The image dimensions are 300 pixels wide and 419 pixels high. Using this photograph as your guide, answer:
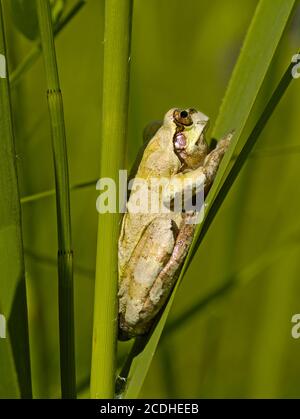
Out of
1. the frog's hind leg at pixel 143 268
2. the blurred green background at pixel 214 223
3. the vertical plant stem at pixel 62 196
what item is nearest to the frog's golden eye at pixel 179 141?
the frog's hind leg at pixel 143 268

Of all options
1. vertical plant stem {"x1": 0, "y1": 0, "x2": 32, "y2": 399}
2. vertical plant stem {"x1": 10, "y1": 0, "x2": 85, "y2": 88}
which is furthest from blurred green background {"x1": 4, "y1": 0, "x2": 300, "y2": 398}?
vertical plant stem {"x1": 0, "y1": 0, "x2": 32, "y2": 399}

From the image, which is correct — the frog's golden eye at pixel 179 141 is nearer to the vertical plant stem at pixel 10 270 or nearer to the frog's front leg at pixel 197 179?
the frog's front leg at pixel 197 179

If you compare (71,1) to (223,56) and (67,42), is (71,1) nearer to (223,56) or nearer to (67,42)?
(67,42)

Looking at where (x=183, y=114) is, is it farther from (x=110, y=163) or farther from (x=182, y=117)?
(x=110, y=163)

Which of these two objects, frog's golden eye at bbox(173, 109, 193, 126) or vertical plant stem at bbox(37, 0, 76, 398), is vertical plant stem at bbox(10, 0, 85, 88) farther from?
vertical plant stem at bbox(37, 0, 76, 398)

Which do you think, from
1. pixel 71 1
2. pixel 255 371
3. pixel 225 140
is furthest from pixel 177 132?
pixel 255 371

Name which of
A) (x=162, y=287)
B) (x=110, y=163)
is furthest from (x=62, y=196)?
(x=162, y=287)
